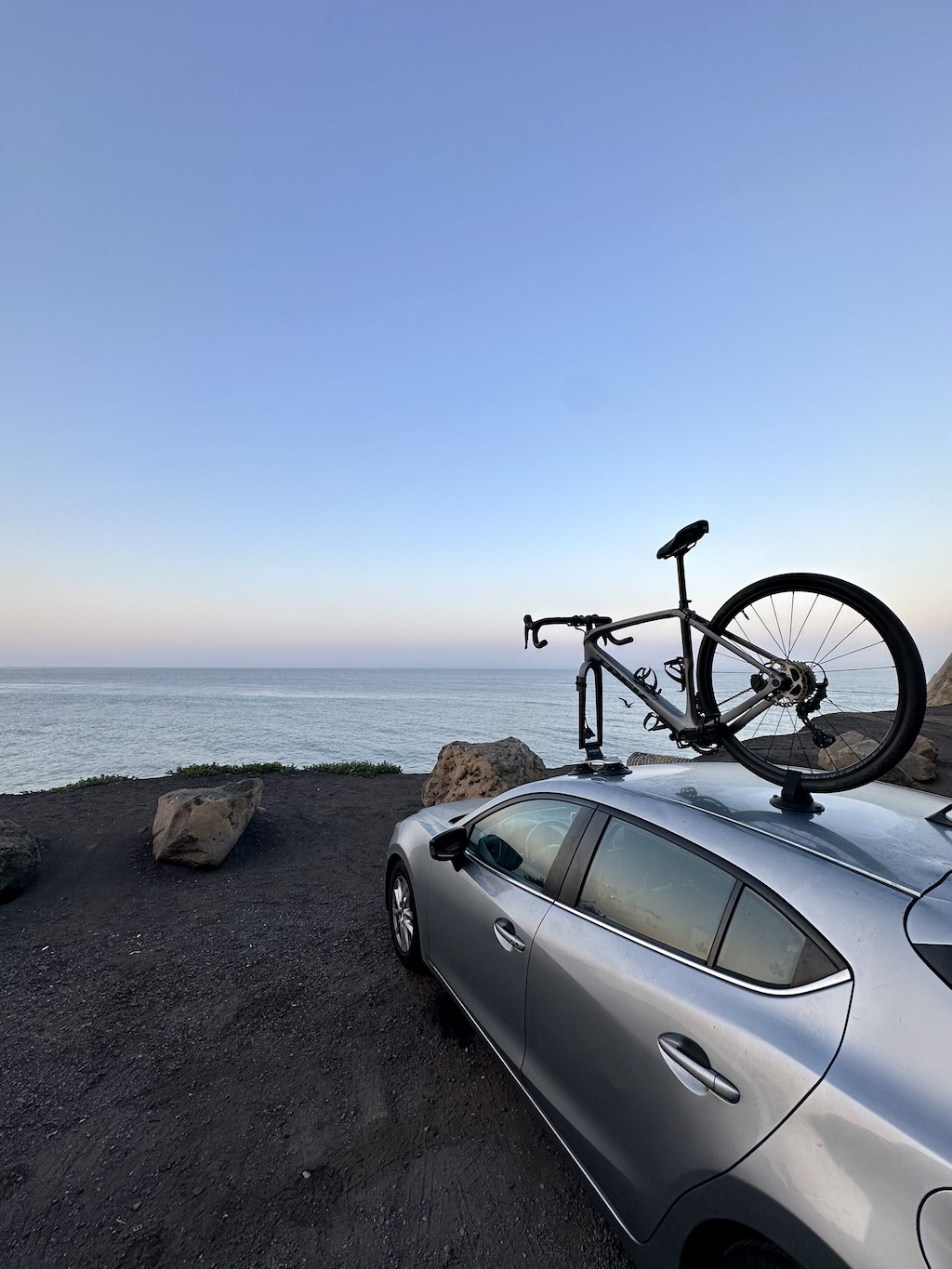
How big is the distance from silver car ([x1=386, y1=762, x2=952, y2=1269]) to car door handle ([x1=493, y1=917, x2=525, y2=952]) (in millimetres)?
15

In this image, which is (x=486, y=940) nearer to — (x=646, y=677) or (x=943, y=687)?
(x=646, y=677)

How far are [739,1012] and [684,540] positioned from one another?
2.67m

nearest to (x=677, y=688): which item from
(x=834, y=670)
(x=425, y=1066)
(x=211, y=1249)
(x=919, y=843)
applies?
(x=834, y=670)

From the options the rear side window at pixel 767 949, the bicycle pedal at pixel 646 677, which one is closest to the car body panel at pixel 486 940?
the rear side window at pixel 767 949

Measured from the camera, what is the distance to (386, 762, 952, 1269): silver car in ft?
4.23

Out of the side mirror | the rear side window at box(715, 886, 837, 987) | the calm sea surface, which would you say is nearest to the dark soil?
the side mirror

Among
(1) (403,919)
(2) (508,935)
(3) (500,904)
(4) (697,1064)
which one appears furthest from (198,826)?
(4) (697,1064)

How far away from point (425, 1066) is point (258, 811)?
543 centimetres

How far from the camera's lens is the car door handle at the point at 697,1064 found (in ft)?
5.17

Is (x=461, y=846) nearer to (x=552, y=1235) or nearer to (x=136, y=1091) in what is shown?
(x=552, y=1235)

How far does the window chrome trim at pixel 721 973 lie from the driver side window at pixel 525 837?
39 cm

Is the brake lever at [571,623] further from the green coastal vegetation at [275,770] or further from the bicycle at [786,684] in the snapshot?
the green coastal vegetation at [275,770]

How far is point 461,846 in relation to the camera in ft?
11.2

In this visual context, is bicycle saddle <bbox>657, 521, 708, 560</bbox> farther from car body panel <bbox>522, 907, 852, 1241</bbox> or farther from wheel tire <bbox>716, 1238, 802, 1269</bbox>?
wheel tire <bbox>716, 1238, 802, 1269</bbox>
